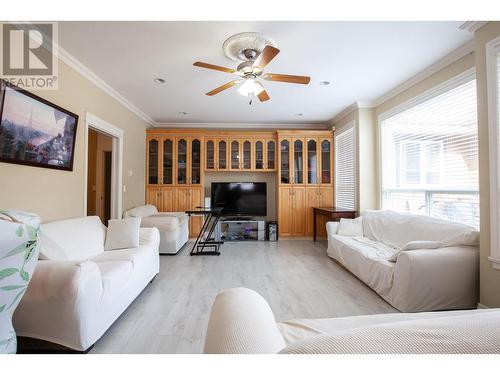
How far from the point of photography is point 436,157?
116 inches

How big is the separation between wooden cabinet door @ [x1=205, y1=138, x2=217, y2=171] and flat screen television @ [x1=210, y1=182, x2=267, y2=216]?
39cm

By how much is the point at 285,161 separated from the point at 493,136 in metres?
3.75

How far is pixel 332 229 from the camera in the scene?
3.96 metres

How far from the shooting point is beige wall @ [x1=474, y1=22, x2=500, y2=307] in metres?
2.00

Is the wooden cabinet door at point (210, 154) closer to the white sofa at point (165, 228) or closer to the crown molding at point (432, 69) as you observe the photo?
the white sofa at point (165, 228)

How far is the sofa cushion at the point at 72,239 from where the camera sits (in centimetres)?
194

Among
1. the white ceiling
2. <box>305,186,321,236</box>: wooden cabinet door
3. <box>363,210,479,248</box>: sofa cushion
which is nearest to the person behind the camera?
the white ceiling

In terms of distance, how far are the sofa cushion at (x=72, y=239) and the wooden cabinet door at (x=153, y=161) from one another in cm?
255

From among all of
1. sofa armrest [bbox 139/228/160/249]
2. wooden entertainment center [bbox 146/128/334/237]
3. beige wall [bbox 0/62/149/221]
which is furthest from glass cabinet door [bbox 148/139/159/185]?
sofa armrest [bbox 139/228/160/249]

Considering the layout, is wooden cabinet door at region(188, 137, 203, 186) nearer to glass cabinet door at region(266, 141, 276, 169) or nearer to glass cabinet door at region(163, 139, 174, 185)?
glass cabinet door at region(163, 139, 174, 185)

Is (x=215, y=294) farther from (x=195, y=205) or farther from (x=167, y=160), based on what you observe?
(x=167, y=160)
